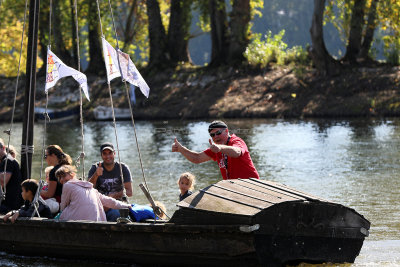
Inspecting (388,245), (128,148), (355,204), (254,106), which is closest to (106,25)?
(254,106)

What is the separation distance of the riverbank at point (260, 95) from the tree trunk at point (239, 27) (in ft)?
3.44

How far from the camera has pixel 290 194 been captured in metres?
9.62

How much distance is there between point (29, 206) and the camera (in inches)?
438

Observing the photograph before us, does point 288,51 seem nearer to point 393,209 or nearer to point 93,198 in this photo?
point 393,209

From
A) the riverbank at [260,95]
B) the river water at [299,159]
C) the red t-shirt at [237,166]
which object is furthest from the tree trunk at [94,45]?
the red t-shirt at [237,166]

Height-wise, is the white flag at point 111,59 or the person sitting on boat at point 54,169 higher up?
the white flag at point 111,59

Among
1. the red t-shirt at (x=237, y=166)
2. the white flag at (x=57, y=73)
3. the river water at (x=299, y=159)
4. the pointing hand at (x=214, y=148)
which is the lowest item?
the river water at (x=299, y=159)

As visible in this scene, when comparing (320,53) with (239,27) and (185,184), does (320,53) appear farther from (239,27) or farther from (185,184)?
(185,184)

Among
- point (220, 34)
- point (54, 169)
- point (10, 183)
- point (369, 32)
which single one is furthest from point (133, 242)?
point (220, 34)

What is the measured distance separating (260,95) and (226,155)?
1069 inches

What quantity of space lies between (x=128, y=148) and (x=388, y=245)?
15834 millimetres

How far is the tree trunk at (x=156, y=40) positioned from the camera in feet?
143

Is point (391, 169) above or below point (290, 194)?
below

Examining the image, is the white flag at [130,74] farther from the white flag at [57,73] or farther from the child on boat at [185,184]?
the child on boat at [185,184]
